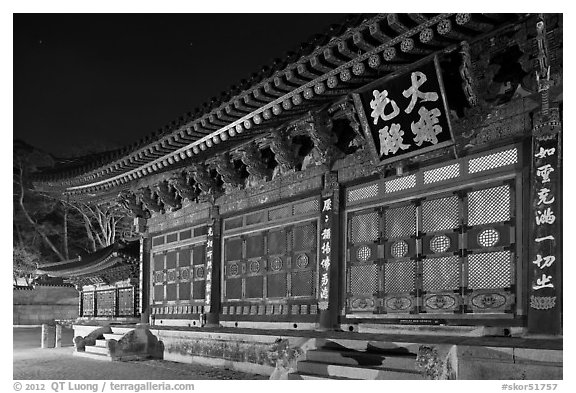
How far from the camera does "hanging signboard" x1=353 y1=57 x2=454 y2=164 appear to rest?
763cm

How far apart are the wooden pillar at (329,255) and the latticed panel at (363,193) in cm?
27

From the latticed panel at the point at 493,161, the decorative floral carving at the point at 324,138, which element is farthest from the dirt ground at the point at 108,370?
the latticed panel at the point at 493,161

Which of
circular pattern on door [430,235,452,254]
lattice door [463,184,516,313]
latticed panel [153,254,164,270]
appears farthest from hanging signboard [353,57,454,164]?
latticed panel [153,254,164,270]

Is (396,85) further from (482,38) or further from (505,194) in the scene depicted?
(505,194)

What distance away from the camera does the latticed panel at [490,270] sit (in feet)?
23.8

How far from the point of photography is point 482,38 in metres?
7.13

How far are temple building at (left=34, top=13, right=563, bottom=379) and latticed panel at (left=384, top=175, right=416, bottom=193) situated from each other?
1.0 inches

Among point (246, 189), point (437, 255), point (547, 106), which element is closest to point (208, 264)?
point (246, 189)

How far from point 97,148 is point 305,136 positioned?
2340 cm

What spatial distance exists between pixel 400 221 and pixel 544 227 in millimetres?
2457

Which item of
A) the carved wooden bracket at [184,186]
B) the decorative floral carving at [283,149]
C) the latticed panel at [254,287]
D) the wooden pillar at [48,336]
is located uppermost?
the decorative floral carving at [283,149]

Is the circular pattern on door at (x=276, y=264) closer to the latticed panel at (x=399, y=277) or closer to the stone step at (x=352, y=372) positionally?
the latticed panel at (x=399, y=277)

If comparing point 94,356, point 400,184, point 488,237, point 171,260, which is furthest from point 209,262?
point 488,237
